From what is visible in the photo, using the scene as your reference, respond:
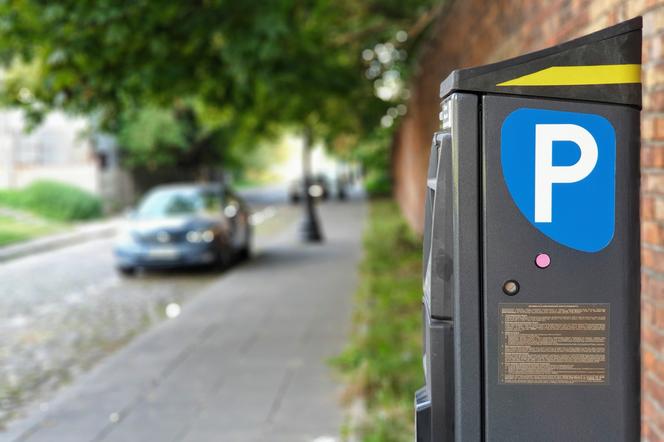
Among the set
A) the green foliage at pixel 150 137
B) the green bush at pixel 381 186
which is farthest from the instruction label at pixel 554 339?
the green bush at pixel 381 186

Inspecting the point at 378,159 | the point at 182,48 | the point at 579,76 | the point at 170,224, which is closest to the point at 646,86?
the point at 579,76

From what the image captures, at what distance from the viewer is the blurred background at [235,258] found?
531 centimetres

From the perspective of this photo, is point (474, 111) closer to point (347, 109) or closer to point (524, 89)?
point (524, 89)

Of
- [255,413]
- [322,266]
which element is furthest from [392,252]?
[255,413]

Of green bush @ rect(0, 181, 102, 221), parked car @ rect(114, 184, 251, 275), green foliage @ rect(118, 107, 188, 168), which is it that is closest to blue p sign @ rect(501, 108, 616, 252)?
parked car @ rect(114, 184, 251, 275)

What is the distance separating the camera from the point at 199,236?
44.3 feet

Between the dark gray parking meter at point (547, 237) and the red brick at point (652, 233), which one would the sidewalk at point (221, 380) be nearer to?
the red brick at point (652, 233)

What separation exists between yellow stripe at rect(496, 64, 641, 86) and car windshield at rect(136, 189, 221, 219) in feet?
40.1

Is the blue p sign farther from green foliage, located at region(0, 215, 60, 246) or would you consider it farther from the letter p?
green foliage, located at region(0, 215, 60, 246)

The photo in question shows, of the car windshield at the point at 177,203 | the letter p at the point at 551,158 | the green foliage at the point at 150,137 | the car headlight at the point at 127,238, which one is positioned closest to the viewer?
the letter p at the point at 551,158

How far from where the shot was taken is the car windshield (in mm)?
14023

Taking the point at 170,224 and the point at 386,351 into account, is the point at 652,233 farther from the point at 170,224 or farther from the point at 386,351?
the point at 170,224

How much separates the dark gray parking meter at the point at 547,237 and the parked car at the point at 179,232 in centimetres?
1154

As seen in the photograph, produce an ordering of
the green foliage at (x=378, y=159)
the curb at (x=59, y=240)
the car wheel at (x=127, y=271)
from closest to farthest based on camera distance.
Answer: the car wheel at (x=127, y=271) → the curb at (x=59, y=240) → the green foliage at (x=378, y=159)
